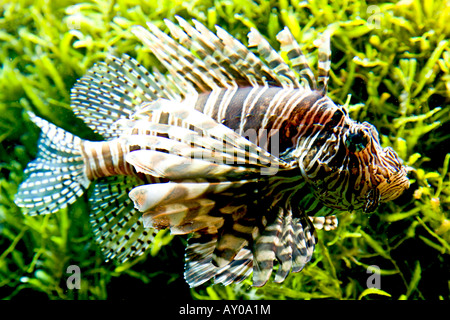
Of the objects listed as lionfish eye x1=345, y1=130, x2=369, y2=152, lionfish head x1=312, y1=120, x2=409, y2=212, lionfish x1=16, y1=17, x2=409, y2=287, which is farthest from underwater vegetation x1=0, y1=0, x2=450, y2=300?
lionfish eye x1=345, y1=130, x2=369, y2=152

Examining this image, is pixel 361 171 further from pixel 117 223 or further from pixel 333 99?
pixel 117 223

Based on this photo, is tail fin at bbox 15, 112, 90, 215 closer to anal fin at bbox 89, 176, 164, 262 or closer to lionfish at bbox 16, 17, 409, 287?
anal fin at bbox 89, 176, 164, 262

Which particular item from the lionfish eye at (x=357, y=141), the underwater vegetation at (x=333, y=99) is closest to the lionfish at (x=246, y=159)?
the lionfish eye at (x=357, y=141)

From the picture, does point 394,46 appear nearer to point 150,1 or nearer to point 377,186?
point 377,186

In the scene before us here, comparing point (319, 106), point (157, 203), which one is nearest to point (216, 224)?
point (157, 203)

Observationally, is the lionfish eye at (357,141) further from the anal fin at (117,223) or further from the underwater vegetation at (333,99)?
the anal fin at (117,223)
